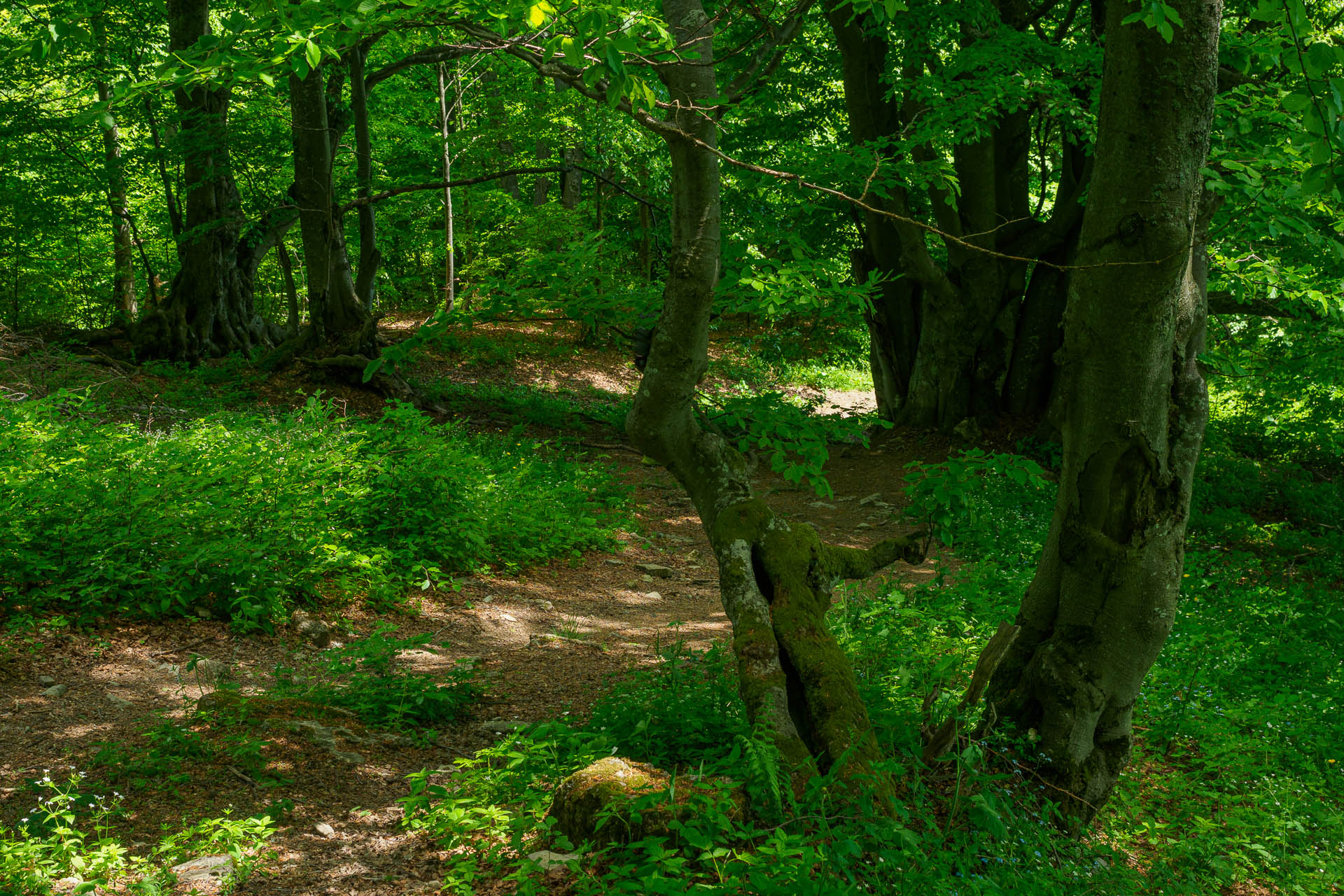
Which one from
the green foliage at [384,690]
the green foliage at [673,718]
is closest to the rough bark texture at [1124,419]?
the green foliage at [673,718]

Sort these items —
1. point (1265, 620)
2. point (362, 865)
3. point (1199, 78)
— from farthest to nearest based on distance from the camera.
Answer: point (1265, 620), point (1199, 78), point (362, 865)

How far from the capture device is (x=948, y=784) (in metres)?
3.70

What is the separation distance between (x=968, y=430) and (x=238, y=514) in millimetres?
9578

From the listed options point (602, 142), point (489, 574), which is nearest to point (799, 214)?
point (602, 142)

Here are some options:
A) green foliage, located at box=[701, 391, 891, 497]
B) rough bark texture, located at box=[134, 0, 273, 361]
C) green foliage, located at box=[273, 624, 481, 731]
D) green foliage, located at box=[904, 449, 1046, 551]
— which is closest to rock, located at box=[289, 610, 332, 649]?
green foliage, located at box=[273, 624, 481, 731]

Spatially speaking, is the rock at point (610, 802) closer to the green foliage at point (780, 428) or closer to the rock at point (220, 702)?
the rock at point (220, 702)

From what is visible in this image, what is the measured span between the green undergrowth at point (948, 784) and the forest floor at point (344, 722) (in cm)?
33

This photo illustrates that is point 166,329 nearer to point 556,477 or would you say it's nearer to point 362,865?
point 556,477

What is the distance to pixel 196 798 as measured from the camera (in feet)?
11.4

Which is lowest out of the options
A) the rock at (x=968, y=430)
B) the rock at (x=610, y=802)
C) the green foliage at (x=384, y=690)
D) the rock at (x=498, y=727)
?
the rock at (x=498, y=727)

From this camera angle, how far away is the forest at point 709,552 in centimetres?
306

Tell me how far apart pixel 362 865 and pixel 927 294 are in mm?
11254

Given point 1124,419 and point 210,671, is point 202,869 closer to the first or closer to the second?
point 210,671

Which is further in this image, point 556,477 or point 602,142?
point 602,142
